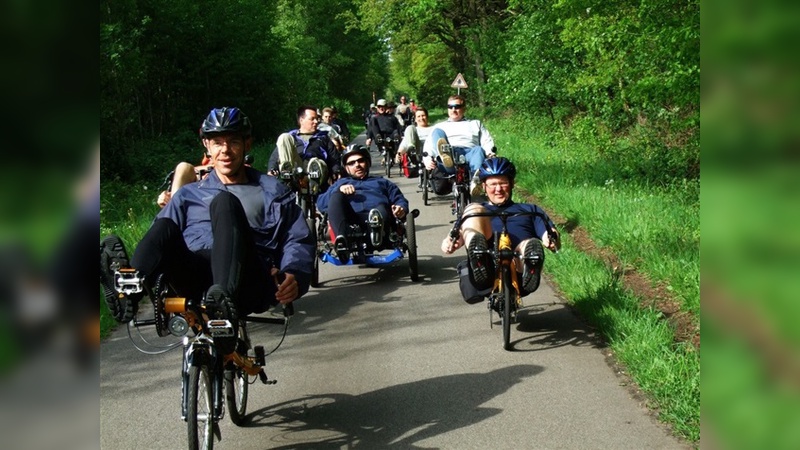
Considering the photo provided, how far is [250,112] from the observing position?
1216 inches

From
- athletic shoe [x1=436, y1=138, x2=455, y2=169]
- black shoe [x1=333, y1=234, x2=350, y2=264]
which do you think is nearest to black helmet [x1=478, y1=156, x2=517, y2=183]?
black shoe [x1=333, y1=234, x2=350, y2=264]

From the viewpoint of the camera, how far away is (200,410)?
12.9 ft

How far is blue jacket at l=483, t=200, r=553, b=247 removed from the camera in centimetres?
690

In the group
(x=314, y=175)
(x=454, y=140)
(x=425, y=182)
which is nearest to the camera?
(x=314, y=175)

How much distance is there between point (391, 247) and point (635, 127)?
1045 centimetres

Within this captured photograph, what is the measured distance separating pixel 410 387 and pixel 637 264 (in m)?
3.48

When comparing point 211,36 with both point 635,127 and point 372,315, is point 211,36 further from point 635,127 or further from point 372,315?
point 372,315

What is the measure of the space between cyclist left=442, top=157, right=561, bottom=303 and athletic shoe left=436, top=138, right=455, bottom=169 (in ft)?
17.7

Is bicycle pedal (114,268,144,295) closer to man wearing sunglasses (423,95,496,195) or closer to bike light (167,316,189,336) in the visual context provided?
bike light (167,316,189,336)

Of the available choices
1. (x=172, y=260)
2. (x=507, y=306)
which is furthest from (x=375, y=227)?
(x=172, y=260)

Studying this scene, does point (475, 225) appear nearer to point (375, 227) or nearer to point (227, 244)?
point (375, 227)

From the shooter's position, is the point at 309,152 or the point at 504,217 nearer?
the point at 504,217

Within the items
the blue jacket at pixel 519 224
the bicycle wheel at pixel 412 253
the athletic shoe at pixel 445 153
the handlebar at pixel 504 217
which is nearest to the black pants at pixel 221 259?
the handlebar at pixel 504 217

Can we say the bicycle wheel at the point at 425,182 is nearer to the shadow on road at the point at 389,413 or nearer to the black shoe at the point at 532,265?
the black shoe at the point at 532,265
